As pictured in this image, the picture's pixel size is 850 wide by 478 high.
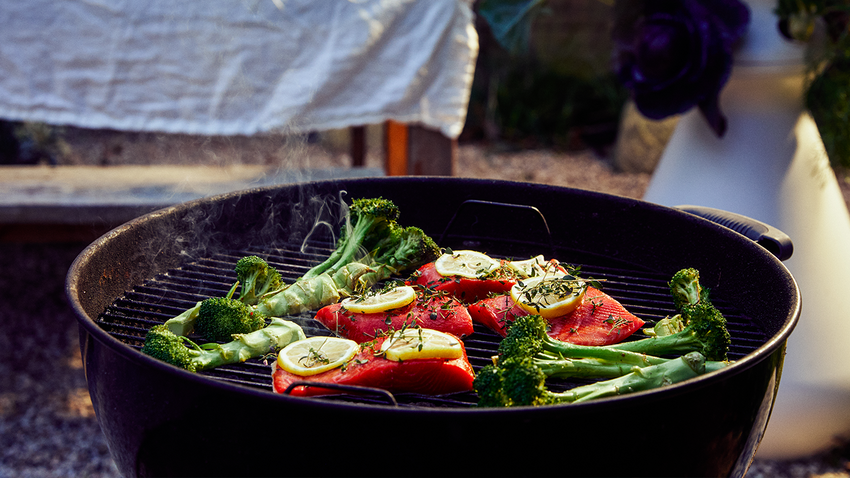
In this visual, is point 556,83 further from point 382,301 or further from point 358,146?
point 382,301

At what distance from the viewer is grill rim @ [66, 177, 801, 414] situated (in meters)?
1.04

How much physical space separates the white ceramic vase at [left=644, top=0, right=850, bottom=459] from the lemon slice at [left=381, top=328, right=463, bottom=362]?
81.8 inches

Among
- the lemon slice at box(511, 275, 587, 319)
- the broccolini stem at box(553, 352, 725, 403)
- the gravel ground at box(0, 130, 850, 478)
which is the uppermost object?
the broccolini stem at box(553, 352, 725, 403)

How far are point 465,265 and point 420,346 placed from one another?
561 millimetres

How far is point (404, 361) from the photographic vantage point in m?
1.36

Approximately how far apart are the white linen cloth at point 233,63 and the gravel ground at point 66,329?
1394mm

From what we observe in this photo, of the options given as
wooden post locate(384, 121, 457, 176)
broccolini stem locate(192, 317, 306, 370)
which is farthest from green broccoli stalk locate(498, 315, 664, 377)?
wooden post locate(384, 121, 457, 176)

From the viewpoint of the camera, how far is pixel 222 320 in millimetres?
1545

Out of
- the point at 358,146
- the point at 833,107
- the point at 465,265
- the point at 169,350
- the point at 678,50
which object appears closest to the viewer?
the point at 169,350

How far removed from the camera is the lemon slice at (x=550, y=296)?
64.2 inches

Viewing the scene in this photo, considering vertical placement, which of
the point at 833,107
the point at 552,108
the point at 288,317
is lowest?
the point at 552,108

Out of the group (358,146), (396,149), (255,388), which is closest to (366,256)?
(255,388)

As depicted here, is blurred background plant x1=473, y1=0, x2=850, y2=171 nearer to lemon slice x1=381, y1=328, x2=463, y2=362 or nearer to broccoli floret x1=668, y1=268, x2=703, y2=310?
broccoli floret x1=668, y1=268, x2=703, y2=310

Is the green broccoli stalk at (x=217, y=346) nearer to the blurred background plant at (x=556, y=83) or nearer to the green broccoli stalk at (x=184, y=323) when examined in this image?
the green broccoli stalk at (x=184, y=323)
